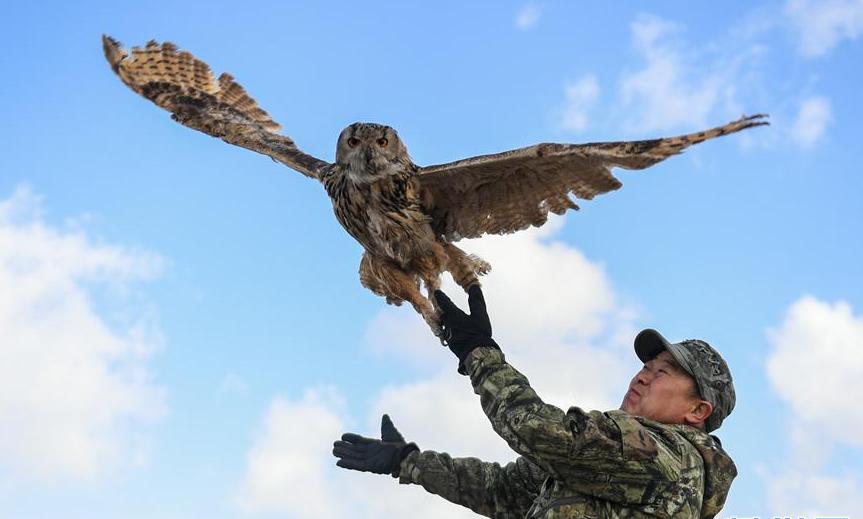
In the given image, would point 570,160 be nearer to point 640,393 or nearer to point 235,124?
point 640,393

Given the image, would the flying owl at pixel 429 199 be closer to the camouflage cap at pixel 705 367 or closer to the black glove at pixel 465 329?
the black glove at pixel 465 329

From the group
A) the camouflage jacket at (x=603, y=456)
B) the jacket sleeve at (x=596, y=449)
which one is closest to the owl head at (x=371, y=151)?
the camouflage jacket at (x=603, y=456)

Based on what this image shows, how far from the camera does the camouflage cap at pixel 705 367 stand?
13.3 feet

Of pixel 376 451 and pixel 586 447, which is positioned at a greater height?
pixel 376 451

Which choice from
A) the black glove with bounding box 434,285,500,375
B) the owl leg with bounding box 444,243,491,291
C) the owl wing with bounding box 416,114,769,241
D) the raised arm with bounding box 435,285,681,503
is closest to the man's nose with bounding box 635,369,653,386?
the raised arm with bounding box 435,285,681,503

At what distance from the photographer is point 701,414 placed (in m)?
4.07

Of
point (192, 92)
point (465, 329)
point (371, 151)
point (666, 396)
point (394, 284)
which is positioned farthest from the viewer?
point (192, 92)

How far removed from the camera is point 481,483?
4.53 metres

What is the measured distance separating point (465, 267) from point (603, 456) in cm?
165

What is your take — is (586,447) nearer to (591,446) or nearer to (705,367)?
(591,446)

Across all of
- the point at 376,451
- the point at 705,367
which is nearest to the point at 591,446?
the point at 705,367

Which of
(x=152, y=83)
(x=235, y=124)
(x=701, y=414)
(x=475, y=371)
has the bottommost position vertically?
(x=701, y=414)

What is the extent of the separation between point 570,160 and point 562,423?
1.53 m

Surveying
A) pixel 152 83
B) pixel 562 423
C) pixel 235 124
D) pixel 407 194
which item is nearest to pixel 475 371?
pixel 562 423
